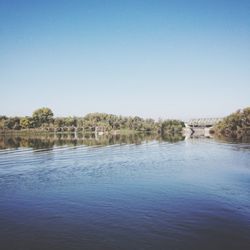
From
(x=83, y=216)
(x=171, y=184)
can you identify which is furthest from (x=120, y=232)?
(x=171, y=184)

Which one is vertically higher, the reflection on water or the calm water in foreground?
the reflection on water

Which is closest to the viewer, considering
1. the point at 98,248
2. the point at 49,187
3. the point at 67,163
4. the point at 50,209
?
the point at 98,248

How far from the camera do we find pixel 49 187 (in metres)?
26.0

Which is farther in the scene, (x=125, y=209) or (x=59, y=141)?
(x=59, y=141)

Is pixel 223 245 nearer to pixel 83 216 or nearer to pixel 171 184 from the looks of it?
pixel 83 216

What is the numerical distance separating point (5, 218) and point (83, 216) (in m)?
4.62

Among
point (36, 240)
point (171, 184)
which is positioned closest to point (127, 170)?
point (171, 184)

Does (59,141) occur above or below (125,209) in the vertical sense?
above

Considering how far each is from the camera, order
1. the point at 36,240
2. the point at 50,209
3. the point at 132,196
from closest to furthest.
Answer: the point at 36,240 → the point at 50,209 → the point at 132,196

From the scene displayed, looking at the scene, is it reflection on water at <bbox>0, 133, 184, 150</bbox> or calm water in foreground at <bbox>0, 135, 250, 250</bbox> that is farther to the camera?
reflection on water at <bbox>0, 133, 184, 150</bbox>

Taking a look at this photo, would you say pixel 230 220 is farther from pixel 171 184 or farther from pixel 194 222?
pixel 171 184

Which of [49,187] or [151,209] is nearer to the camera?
[151,209]

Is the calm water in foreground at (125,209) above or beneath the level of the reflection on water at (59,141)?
beneath

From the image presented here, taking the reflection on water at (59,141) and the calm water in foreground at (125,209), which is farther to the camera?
the reflection on water at (59,141)
